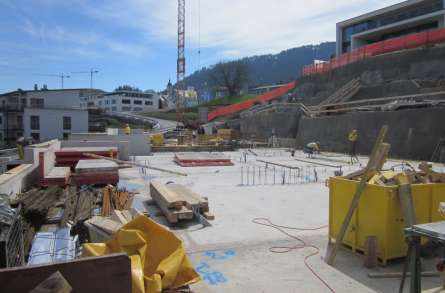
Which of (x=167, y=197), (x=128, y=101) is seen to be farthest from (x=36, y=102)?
(x=128, y=101)

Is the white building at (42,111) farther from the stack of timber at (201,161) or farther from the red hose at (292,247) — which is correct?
the red hose at (292,247)

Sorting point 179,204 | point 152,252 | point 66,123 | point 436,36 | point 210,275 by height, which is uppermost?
point 436,36

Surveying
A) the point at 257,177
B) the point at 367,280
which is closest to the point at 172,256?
the point at 367,280

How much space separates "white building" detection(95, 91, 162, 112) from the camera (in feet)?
381

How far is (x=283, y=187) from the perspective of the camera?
13062mm

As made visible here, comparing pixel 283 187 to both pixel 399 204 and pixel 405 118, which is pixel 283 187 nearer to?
pixel 399 204

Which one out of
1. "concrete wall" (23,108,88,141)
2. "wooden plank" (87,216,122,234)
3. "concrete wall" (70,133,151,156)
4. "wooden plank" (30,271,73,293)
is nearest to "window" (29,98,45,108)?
"concrete wall" (23,108,88,141)

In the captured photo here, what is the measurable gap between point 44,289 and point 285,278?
10.9 feet

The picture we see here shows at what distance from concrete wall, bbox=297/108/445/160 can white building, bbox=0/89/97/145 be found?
3594cm

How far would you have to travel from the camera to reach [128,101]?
11750 cm

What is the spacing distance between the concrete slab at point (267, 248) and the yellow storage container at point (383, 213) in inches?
11.1

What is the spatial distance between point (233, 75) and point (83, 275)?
3878 inches

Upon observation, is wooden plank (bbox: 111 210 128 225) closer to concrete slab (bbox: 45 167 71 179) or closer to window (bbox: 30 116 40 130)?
concrete slab (bbox: 45 167 71 179)

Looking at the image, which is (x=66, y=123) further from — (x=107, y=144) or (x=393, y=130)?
(x=393, y=130)
